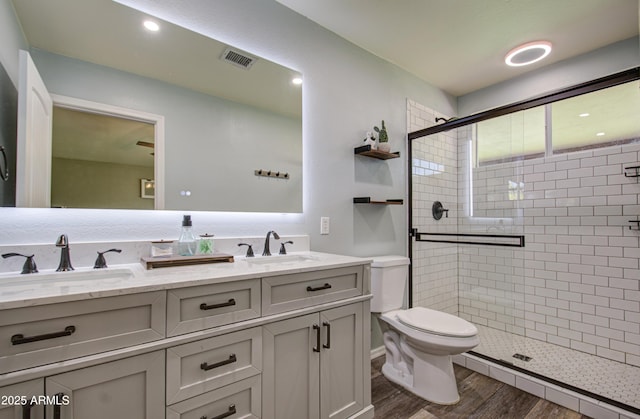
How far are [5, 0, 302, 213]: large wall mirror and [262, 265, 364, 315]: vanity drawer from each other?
65 cm

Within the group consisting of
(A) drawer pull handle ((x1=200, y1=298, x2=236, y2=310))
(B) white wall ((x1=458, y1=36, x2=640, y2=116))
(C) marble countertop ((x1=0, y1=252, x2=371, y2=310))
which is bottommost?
(A) drawer pull handle ((x1=200, y1=298, x2=236, y2=310))

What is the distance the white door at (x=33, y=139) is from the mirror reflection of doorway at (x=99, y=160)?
0.03 m

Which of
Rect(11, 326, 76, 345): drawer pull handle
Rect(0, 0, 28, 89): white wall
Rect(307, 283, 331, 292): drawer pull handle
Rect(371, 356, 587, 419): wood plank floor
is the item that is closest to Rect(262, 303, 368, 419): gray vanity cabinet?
Rect(307, 283, 331, 292): drawer pull handle

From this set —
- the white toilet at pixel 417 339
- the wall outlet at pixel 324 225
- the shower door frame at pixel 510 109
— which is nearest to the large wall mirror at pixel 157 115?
the wall outlet at pixel 324 225

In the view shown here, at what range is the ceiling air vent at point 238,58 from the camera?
68.6 inches

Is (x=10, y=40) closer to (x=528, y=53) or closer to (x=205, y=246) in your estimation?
(x=205, y=246)

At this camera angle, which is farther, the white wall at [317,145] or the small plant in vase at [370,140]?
the small plant in vase at [370,140]

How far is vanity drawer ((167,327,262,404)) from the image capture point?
1.00 meters

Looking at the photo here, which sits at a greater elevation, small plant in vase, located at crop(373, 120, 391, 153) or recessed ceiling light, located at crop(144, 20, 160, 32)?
recessed ceiling light, located at crop(144, 20, 160, 32)

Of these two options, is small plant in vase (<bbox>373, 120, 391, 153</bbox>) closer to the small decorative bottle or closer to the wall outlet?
the wall outlet

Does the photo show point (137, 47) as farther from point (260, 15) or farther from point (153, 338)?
point (153, 338)

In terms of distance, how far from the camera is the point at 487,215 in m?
2.61

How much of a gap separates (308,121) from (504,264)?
2.05 meters

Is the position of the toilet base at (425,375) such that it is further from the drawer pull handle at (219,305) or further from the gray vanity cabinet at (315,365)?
the drawer pull handle at (219,305)
